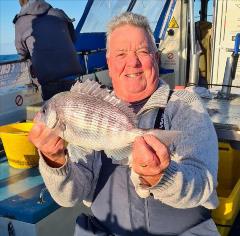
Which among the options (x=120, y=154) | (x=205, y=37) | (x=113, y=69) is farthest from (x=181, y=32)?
(x=120, y=154)

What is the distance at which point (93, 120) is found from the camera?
150cm

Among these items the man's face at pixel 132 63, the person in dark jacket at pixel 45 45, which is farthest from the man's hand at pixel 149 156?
the person in dark jacket at pixel 45 45

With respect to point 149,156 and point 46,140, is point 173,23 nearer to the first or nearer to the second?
point 46,140

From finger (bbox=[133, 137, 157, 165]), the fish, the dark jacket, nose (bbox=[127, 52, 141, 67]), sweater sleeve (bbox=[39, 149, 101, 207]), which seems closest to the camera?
finger (bbox=[133, 137, 157, 165])

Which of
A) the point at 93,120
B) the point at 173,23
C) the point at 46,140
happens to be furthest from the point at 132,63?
the point at 173,23

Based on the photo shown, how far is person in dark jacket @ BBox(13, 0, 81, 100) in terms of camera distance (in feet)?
13.0

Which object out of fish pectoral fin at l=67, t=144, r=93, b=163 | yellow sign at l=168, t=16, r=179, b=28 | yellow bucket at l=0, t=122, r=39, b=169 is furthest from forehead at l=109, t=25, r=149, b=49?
yellow sign at l=168, t=16, r=179, b=28

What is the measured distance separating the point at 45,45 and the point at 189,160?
281cm

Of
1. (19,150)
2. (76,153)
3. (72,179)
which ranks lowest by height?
(19,150)

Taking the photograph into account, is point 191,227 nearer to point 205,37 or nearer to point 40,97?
point 40,97

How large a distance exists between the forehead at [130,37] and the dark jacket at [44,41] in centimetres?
213

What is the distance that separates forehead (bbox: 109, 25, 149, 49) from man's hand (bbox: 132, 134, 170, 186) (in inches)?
25.2

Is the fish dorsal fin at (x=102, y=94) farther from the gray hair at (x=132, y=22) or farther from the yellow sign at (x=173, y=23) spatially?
the yellow sign at (x=173, y=23)

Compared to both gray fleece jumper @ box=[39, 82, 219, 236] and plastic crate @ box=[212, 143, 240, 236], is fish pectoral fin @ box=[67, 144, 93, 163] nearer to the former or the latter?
gray fleece jumper @ box=[39, 82, 219, 236]
